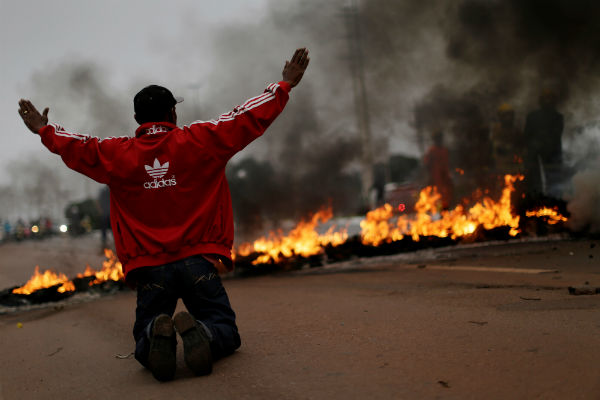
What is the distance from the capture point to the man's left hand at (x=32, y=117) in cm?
320

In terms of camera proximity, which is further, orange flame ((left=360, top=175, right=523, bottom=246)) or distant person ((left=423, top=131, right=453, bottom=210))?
distant person ((left=423, top=131, right=453, bottom=210))

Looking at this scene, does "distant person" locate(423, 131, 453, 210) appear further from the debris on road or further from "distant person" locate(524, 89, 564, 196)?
the debris on road

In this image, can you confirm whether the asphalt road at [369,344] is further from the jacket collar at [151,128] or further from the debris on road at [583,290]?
the jacket collar at [151,128]

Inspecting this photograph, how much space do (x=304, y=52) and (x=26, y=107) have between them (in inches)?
62.6

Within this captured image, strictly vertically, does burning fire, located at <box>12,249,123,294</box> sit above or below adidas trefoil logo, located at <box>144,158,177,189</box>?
below

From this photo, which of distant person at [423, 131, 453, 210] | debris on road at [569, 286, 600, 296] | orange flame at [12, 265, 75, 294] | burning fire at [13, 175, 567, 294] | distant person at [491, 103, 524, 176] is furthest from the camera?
distant person at [423, 131, 453, 210]

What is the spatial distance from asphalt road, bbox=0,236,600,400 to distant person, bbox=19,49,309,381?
1.16 ft

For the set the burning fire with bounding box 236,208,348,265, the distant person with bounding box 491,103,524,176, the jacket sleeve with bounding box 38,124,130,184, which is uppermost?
the distant person with bounding box 491,103,524,176

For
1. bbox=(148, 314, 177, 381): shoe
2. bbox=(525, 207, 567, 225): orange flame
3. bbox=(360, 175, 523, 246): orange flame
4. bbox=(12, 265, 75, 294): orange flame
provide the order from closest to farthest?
bbox=(148, 314, 177, 381): shoe, bbox=(12, 265, 75, 294): orange flame, bbox=(525, 207, 567, 225): orange flame, bbox=(360, 175, 523, 246): orange flame

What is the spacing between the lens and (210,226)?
3.06 metres

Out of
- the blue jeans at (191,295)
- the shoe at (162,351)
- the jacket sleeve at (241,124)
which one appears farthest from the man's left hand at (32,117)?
the shoe at (162,351)

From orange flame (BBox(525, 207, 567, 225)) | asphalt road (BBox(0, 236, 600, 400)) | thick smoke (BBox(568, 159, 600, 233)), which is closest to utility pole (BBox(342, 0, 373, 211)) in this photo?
orange flame (BBox(525, 207, 567, 225))

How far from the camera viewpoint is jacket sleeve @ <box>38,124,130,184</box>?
9.97 feet

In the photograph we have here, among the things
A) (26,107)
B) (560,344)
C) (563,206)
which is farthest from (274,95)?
(563,206)
